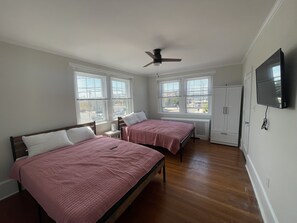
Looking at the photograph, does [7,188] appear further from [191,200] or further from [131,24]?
[131,24]

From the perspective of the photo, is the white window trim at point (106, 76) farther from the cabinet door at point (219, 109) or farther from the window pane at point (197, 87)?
the cabinet door at point (219, 109)

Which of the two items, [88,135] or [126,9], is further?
[88,135]

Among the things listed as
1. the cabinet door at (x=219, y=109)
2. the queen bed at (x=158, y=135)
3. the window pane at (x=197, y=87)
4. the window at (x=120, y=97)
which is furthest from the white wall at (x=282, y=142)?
the window at (x=120, y=97)

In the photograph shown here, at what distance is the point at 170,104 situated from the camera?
538 centimetres

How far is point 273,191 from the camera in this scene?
1.45 metres

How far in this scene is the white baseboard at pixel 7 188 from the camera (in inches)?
82.1

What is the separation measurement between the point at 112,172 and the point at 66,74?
96.6 inches

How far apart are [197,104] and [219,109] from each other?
911mm

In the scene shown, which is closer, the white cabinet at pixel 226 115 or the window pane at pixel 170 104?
the white cabinet at pixel 226 115

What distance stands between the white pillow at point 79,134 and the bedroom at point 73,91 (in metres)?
0.31

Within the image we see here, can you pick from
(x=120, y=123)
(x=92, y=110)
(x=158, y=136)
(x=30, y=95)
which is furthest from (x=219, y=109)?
(x=30, y=95)

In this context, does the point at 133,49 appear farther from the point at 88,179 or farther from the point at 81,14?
the point at 88,179

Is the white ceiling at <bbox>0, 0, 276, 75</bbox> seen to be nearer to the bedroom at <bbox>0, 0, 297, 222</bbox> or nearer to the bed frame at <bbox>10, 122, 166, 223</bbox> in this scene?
the bedroom at <bbox>0, 0, 297, 222</bbox>

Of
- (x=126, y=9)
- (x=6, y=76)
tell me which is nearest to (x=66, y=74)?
(x=6, y=76)
